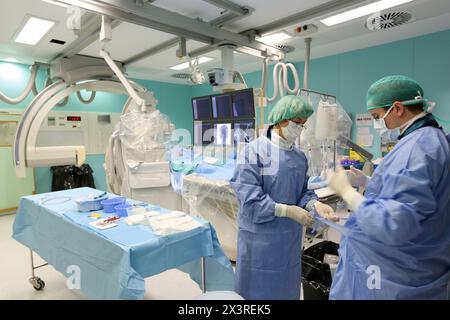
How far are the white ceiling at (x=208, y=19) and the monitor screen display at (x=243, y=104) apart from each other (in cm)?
78

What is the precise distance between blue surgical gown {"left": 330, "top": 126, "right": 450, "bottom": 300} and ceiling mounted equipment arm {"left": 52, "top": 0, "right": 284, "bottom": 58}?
7.31ft

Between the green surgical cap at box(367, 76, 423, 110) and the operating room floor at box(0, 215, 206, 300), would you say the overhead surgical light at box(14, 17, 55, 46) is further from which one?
the green surgical cap at box(367, 76, 423, 110)

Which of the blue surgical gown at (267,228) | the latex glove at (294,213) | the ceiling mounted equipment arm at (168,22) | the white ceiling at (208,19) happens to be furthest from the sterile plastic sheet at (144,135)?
the latex glove at (294,213)

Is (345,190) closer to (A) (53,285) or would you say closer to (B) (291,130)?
(B) (291,130)

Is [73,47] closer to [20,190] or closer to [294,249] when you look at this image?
[20,190]

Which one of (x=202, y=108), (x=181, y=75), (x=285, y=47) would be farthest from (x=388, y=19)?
(x=181, y=75)

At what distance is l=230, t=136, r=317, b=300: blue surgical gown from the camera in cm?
164

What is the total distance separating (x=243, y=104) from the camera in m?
3.09

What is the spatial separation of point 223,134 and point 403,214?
2.51m

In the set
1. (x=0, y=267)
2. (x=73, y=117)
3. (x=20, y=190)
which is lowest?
(x=0, y=267)
